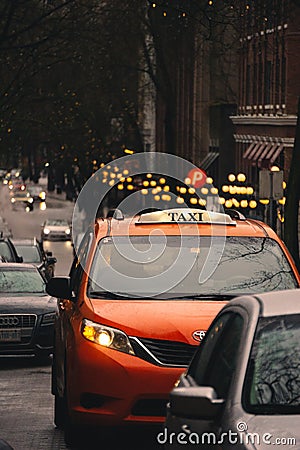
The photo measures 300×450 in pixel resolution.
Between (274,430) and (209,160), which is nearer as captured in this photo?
(274,430)

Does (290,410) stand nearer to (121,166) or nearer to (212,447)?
(212,447)

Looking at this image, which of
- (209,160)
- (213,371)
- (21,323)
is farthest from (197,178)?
(213,371)

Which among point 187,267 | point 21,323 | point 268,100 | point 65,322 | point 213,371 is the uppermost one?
point 213,371

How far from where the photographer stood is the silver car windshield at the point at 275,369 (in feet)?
20.1

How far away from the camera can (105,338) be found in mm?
10602

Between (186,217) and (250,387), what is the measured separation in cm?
636

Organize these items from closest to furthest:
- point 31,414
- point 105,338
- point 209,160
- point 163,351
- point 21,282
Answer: point 163,351, point 105,338, point 31,414, point 21,282, point 209,160

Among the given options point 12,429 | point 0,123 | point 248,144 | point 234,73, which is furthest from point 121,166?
point 12,429

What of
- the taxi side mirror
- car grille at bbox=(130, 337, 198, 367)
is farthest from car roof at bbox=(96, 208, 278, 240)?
car grille at bbox=(130, 337, 198, 367)

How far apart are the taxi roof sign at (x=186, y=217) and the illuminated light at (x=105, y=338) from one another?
1861 mm

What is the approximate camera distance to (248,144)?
65812 mm

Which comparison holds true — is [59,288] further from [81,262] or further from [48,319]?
[48,319]

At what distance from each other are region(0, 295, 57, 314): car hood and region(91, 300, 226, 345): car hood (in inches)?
326

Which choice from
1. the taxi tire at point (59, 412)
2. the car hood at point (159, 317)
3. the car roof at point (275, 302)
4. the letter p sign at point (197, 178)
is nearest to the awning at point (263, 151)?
the letter p sign at point (197, 178)
